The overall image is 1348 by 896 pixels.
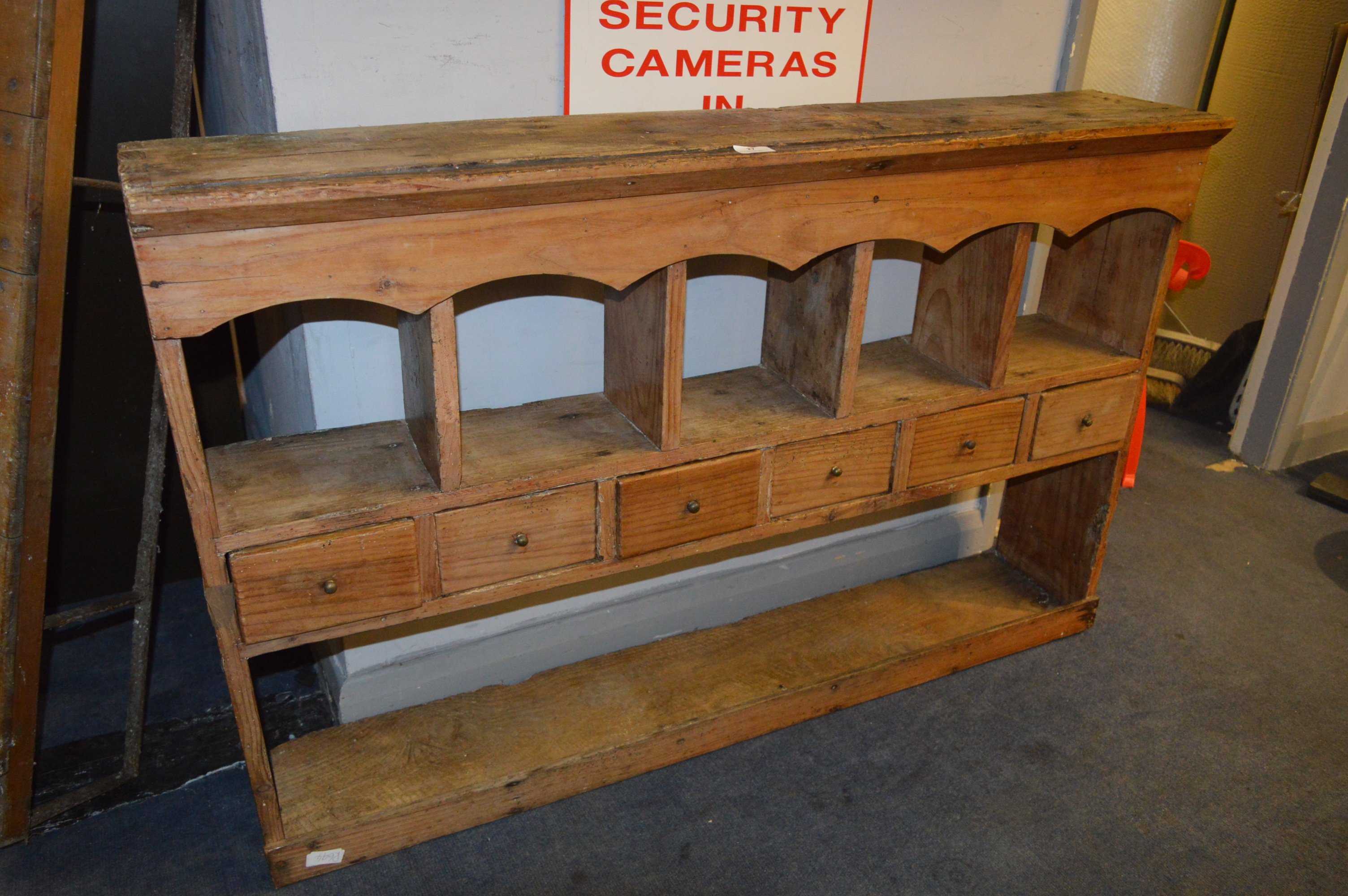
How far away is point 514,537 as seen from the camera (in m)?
1.96

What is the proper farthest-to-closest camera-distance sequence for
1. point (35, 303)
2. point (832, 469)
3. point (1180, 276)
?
point (1180, 276) < point (832, 469) < point (35, 303)

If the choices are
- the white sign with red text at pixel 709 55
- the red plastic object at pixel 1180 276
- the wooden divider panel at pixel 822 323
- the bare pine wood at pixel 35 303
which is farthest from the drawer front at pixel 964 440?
the bare pine wood at pixel 35 303

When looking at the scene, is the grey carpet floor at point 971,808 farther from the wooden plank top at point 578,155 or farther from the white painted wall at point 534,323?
the wooden plank top at point 578,155

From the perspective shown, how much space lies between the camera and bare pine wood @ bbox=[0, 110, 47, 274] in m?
1.78

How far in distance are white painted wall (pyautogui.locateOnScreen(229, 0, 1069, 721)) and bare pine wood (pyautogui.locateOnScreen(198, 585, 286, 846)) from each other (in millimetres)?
386

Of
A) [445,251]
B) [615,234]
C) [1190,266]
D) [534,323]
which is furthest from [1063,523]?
[445,251]

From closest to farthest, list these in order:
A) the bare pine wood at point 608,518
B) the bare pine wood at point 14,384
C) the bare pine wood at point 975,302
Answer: the bare pine wood at point 14,384
the bare pine wood at point 608,518
the bare pine wood at point 975,302

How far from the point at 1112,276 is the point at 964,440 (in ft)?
2.07

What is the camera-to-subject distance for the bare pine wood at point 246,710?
176 centimetres

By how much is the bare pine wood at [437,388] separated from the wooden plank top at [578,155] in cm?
22

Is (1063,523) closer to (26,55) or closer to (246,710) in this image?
(246,710)

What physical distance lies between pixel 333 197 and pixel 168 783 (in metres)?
1.49

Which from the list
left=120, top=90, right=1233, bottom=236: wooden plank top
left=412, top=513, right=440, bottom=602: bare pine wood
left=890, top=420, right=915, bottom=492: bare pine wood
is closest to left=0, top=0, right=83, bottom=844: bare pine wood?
left=120, top=90, right=1233, bottom=236: wooden plank top

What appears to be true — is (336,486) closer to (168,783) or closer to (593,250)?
(593,250)
